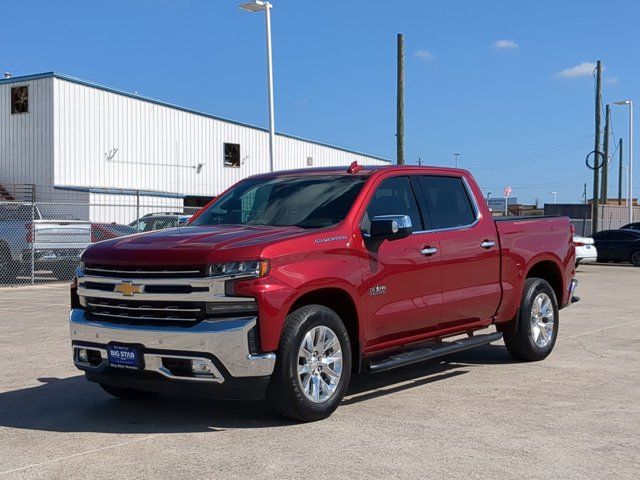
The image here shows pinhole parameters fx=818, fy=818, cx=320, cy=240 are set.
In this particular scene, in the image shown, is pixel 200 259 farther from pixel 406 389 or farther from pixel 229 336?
pixel 406 389

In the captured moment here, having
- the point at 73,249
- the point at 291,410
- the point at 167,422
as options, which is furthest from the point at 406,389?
the point at 73,249

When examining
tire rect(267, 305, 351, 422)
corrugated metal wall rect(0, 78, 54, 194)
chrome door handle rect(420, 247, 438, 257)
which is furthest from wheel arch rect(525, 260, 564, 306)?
corrugated metal wall rect(0, 78, 54, 194)

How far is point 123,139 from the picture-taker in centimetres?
3303

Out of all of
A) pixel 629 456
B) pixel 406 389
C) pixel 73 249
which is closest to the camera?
pixel 629 456

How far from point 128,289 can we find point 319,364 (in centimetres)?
150

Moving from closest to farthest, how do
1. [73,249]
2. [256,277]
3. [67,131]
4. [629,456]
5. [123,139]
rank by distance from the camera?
[629,456] → [256,277] → [73,249] → [67,131] → [123,139]

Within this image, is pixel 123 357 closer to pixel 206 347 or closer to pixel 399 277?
pixel 206 347

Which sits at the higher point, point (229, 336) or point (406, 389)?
point (229, 336)

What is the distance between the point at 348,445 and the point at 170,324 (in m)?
1.51

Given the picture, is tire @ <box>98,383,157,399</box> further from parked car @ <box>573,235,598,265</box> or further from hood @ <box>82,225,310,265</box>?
parked car @ <box>573,235,598,265</box>

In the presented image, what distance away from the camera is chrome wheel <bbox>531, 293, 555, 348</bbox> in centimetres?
859

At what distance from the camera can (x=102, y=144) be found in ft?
105

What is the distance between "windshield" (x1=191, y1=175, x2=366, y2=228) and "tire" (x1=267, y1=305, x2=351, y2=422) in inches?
34.8

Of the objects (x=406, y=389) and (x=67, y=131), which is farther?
(x=67, y=131)
